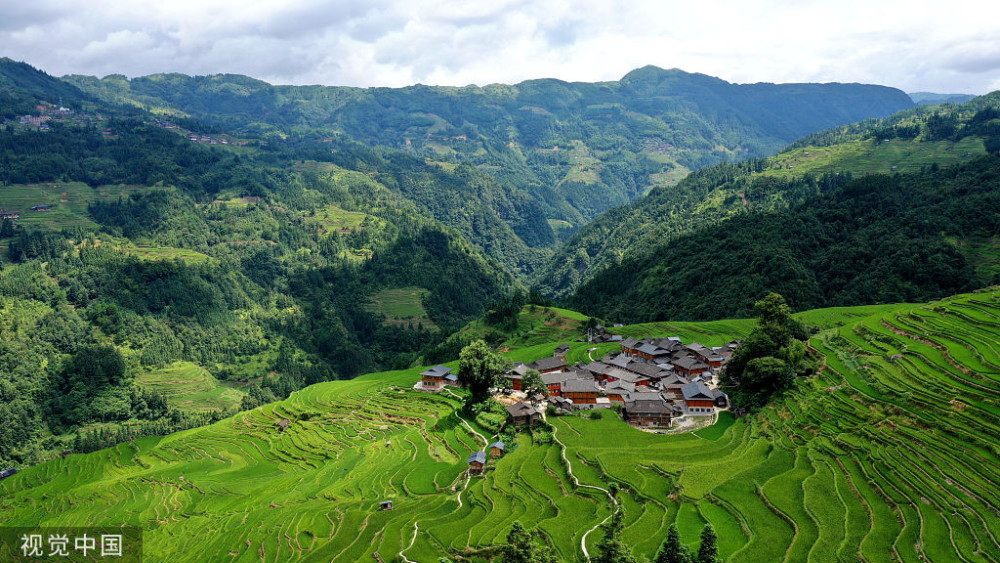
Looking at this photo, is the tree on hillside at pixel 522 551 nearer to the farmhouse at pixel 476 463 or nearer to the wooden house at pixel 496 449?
the farmhouse at pixel 476 463

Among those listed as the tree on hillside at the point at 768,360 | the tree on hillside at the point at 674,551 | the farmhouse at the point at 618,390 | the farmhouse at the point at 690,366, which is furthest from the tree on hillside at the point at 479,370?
the tree on hillside at the point at 674,551

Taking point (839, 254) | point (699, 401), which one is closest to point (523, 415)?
point (699, 401)

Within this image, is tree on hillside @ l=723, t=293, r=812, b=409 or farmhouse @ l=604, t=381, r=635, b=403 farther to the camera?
farmhouse @ l=604, t=381, r=635, b=403

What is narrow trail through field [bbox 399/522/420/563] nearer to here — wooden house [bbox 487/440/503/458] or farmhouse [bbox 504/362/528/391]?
wooden house [bbox 487/440/503/458]

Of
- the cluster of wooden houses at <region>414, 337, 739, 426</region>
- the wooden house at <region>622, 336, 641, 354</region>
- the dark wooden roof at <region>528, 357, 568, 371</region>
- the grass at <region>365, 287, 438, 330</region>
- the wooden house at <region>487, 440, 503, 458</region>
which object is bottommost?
the grass at <region>365, 287, 438, 330</region>

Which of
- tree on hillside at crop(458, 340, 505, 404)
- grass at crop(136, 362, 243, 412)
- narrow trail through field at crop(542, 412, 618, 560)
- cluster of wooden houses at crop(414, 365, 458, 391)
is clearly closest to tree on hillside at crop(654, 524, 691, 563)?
narrow trail through field at crop(542, 412, 618, 560)

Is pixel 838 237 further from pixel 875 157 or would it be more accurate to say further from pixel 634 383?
pixel 634 383

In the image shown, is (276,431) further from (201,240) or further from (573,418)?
(201,240)
